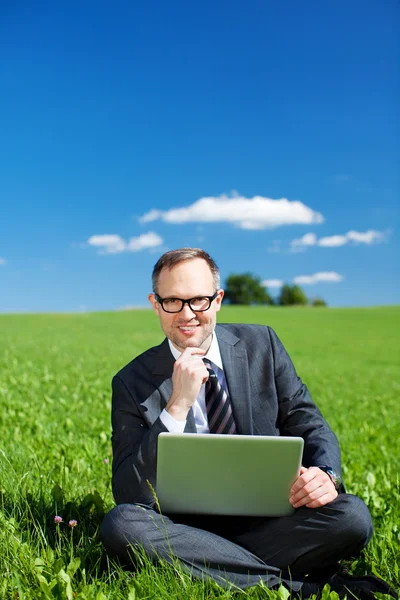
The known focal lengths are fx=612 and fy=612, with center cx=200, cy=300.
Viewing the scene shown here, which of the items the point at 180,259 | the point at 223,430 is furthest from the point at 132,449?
the point at 180,259

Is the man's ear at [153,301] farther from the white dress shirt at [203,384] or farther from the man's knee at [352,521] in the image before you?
the man's knee at [352,521]

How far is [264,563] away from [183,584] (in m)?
0.69

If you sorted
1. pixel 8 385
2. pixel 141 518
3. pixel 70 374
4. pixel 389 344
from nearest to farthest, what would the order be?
pixel 141 518 < pixel 8 385 < pixel 70 374 < pixel 389 344

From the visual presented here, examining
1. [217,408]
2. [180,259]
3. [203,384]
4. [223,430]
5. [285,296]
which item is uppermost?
[285,296]

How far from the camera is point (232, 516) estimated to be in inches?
150

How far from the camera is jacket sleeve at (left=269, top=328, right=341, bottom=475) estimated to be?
378 cm

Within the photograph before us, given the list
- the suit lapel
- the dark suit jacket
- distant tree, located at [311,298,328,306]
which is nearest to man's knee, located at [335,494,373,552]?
the dark suit jacket

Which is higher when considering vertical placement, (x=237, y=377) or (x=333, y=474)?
(x=237, y=377)

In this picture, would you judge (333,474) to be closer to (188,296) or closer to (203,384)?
(203,384)

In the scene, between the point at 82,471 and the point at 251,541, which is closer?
the point at 251,541

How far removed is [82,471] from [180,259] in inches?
111

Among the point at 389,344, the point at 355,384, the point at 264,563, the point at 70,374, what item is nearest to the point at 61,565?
the point at 264,563

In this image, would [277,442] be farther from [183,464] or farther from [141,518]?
[141,518]

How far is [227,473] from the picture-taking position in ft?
10.7
